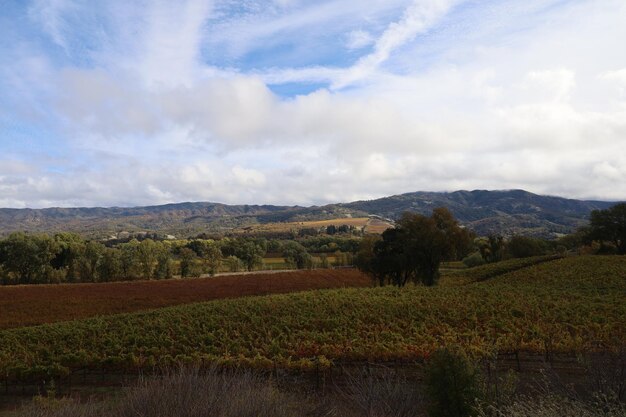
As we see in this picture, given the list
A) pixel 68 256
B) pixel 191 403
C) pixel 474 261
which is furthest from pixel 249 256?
pixel 191 403

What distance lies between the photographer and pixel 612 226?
224 ft

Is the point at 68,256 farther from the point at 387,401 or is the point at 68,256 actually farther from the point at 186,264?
the point at 387,401

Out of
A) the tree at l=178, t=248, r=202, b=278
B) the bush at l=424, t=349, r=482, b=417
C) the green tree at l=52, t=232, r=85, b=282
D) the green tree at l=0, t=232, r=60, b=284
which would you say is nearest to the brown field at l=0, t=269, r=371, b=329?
the green tree at l=0, t=232, r=60, b=284

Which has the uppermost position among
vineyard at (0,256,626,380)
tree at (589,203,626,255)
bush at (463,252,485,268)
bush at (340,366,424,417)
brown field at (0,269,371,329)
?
tree at (589,203,626,255)

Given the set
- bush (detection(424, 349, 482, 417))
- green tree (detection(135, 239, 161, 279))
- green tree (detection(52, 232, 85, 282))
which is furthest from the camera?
green tree (detection(135, 239, 161, 279))

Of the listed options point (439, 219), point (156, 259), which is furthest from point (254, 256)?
point (439, 219)

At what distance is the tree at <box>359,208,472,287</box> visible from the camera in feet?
153

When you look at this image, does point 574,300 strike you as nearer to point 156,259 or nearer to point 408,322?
point 408,322

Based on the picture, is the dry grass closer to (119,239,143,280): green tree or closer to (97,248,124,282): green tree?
(97,248,124,282): green tree

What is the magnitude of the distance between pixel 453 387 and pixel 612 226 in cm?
7304

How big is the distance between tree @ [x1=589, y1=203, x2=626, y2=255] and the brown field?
3949 centimetres

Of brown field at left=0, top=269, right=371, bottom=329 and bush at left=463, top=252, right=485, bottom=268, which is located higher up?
brown field at left=0, top=269, right=371, bottom=329

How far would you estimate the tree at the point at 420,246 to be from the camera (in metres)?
46.6

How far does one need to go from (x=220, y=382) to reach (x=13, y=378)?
13623mm
